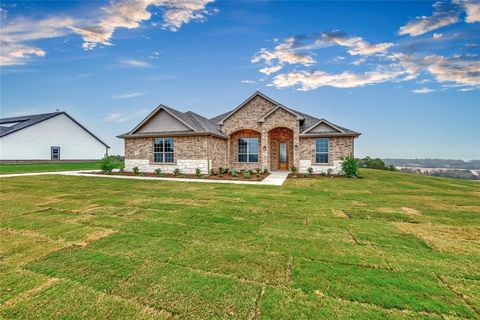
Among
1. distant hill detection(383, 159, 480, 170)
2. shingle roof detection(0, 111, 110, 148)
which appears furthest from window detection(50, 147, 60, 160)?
distant hill detection(383, 159, 480, 170)

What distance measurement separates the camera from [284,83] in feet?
73.9

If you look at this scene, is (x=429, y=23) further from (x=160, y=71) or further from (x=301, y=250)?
(x=160, y=71)

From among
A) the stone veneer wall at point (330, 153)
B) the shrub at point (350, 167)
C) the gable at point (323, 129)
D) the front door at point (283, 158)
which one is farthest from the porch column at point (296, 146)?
the shrub at point (350, 167)

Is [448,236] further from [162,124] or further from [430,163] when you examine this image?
[430,163]

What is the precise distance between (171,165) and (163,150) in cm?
148

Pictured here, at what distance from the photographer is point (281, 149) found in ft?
66.6

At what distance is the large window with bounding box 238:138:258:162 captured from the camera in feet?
Answer: 63.8

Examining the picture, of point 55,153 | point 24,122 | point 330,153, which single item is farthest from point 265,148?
point 24,122

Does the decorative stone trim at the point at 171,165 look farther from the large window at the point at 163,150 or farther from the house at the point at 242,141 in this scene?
Answer: the large window at the point at 163,150

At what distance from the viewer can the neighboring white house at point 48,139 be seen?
26.8 meters

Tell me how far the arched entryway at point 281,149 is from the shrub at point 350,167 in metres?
5.19

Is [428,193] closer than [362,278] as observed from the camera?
No

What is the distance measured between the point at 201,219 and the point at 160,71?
2052 cm

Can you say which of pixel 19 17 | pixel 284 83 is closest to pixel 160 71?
pixel 19 17
